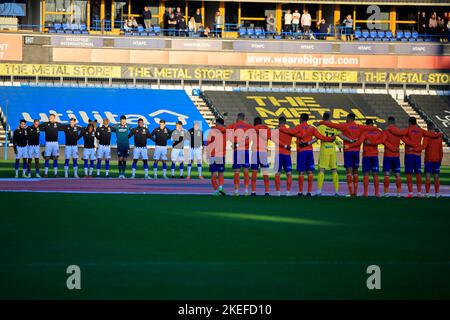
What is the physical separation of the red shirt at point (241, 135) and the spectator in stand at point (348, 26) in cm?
3789

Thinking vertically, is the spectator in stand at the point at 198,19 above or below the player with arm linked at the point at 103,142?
above

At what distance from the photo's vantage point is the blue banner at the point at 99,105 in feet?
175

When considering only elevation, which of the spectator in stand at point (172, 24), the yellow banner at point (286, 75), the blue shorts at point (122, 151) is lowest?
the blue shorts at point (122, 151)

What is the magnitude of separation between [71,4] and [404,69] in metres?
20.0

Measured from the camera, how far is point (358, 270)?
547 inches

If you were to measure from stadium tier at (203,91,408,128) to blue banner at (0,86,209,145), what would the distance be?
196 centimetres

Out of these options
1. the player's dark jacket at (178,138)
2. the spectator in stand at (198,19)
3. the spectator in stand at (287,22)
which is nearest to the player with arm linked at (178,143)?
the player's dark jacket at (178,138)

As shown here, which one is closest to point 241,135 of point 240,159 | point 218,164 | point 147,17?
point 240,159

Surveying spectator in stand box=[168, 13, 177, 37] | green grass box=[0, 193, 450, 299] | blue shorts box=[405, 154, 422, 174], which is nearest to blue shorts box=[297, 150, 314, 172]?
green grass box=[0, 193, 450, 299]

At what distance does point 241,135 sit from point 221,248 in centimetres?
1082

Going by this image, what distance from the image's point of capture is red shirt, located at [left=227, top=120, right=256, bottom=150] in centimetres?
2647

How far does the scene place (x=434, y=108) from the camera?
6047cm

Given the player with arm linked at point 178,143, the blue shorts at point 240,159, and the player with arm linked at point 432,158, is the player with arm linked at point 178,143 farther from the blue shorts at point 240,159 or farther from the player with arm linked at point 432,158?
the player with arm linked at point 432,158
